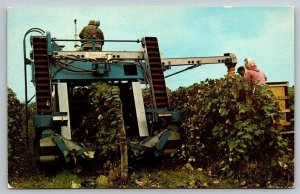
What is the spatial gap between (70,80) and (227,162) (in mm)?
1600

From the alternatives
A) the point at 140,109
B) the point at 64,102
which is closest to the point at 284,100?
the point at 140,109

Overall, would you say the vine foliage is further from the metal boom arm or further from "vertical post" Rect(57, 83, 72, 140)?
"vertical post" Rect(57, 83, 72, 140)

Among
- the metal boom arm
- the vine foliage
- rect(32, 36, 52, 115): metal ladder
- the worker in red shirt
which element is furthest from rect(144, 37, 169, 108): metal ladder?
rect(32, 36, 52, 115): metal ladder

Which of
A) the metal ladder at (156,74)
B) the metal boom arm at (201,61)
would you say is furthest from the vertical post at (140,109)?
the metal boom arm at (201,61)

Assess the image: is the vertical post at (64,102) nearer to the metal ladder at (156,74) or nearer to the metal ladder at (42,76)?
the metal ladder at (42,76)

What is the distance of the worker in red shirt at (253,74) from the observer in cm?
679

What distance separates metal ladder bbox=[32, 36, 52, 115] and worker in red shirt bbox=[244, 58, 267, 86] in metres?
1.78

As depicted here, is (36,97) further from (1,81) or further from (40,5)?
(40,5)

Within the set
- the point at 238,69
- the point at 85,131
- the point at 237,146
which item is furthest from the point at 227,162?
the point at 85,131

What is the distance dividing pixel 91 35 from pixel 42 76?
577mm

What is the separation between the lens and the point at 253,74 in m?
6.80

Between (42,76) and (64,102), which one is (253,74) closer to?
(64,102)

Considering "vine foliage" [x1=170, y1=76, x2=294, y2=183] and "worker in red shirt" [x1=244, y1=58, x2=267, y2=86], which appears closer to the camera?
"vine foliage" [x1=170, y1=76, x2=294, y2=183]

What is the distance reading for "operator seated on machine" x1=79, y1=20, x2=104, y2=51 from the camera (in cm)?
679
